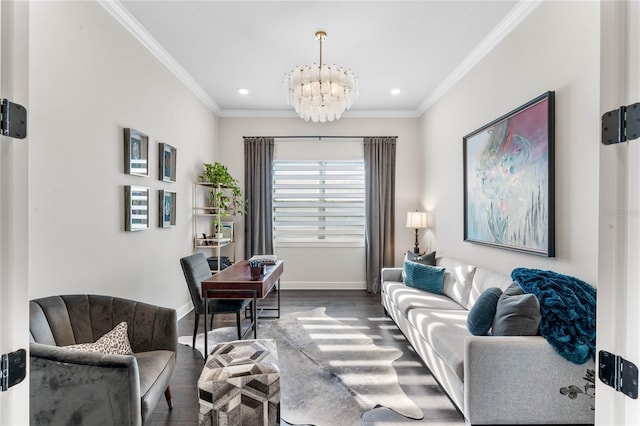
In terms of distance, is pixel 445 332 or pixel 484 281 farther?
pixel 484 281

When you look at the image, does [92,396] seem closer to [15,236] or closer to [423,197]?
[15,236]

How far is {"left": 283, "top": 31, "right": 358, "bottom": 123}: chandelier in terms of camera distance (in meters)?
2.92

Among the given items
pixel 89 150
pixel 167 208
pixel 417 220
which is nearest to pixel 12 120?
pixel 89 150

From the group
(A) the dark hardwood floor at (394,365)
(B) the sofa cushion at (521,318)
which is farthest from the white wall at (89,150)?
(B) the sofa cushion at (521,318)

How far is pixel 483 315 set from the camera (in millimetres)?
2082

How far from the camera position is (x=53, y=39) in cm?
206

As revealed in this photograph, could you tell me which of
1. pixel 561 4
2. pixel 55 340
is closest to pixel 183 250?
pixel 55 340

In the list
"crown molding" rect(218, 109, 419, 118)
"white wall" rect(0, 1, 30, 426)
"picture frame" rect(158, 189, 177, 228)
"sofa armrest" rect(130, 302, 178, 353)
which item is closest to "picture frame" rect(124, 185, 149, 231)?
"picture frame" rect(158, 189, 177, 228)

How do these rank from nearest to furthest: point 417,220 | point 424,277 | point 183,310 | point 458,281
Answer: point 458,281
point 424,277
point 183,310
point 417,220

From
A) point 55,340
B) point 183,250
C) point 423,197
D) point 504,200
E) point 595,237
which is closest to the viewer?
point 55,340

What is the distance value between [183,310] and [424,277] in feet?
9.60

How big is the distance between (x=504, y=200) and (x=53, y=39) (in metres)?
3.52

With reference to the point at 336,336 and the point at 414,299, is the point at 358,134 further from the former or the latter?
the point at 336,336

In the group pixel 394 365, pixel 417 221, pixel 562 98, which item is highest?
pixel 562 98
